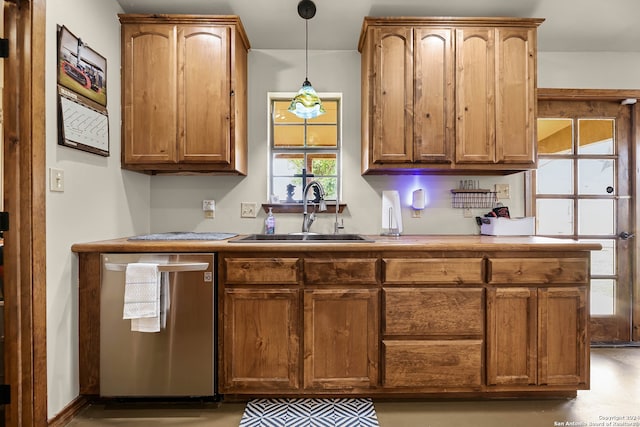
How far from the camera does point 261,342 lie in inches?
75.4

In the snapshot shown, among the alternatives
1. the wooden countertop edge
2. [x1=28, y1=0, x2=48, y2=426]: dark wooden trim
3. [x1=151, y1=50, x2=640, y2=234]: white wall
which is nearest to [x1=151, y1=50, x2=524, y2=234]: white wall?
[x1=151, y1=50, x2=640, y2=234]: white wall

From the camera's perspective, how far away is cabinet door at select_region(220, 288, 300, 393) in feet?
6.27

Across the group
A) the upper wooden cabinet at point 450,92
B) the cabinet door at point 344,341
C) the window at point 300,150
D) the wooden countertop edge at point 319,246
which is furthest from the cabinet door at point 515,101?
the cabinet door at point 344,341

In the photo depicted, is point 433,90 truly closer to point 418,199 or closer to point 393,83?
point 393,83

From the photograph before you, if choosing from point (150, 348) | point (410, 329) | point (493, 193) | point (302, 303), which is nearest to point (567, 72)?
point (493, 193)

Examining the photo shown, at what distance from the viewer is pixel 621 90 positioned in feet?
9.19

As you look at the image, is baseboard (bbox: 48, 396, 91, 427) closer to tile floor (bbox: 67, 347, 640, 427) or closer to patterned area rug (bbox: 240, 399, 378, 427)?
tile floor (bbox: 67, 347, 640, 427)

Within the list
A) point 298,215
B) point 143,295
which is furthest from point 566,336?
point 143,295

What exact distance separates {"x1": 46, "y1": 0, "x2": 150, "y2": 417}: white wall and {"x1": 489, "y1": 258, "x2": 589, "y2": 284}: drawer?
7.58 ft

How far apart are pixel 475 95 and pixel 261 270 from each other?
1.83m

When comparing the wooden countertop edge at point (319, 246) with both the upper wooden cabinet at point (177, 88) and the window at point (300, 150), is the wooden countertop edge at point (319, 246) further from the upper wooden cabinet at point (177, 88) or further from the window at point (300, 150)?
the window at point (300, 150)

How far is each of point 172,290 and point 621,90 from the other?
368cm

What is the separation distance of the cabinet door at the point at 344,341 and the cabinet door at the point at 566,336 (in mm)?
981

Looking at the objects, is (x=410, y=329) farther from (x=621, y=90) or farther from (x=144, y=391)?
(x=621, y=90)
